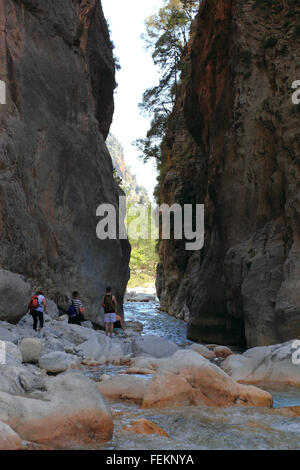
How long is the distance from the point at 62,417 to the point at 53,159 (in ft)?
43.6

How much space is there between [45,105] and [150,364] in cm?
1121

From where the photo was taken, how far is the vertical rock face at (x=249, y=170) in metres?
13.7

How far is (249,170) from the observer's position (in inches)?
643

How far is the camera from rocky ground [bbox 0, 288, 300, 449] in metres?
4.39

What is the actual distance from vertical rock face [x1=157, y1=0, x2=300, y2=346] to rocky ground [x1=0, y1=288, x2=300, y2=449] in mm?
3224

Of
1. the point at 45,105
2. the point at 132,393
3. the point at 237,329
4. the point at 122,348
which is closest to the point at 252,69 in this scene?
the point at 45,105

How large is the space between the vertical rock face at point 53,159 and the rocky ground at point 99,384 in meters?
3.79
